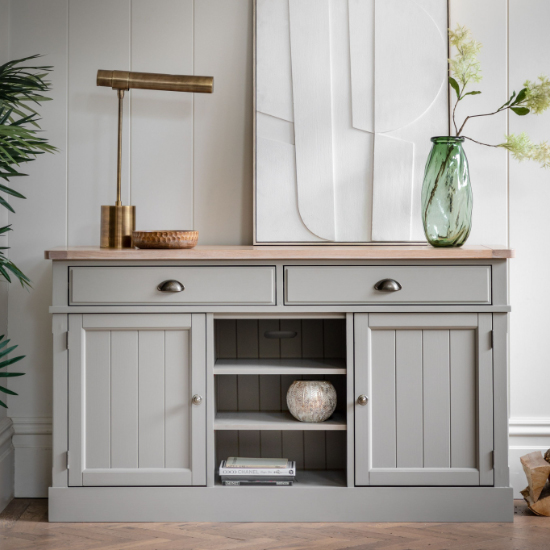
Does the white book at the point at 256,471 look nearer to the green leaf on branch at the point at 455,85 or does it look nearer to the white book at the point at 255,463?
the white book at the point at 255,463

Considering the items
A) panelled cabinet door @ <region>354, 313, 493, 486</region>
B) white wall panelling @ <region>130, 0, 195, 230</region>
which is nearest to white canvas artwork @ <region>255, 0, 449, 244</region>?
white wall panelling @ <region>130, 0, 195, 230</region>

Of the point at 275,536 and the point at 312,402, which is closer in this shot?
the point at 275,536

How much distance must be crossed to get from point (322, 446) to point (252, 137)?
1.26 m

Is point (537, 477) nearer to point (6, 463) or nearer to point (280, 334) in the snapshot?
point (280, 334)

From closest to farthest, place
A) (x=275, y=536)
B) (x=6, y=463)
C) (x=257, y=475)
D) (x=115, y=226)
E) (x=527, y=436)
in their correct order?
(x=275, y=536)
(x=257, y=475)
(x=115, y=226)
(x=6, y=463)
(x=527, y=436)

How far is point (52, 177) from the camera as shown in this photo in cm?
230

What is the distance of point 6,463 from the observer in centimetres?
221

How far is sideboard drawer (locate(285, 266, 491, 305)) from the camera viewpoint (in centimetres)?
190

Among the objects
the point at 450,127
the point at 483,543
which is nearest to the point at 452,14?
the point at 450,127

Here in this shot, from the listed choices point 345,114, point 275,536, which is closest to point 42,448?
point 275,536

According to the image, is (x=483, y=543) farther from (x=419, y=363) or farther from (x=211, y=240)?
(x=211, y=240)

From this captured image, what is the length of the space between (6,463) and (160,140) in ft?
4.53

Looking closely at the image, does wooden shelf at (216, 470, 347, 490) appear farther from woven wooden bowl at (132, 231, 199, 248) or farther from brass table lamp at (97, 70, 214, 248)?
brass table lamp at (97, 70, 214, 248)

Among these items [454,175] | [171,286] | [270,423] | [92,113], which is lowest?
[270,423]
